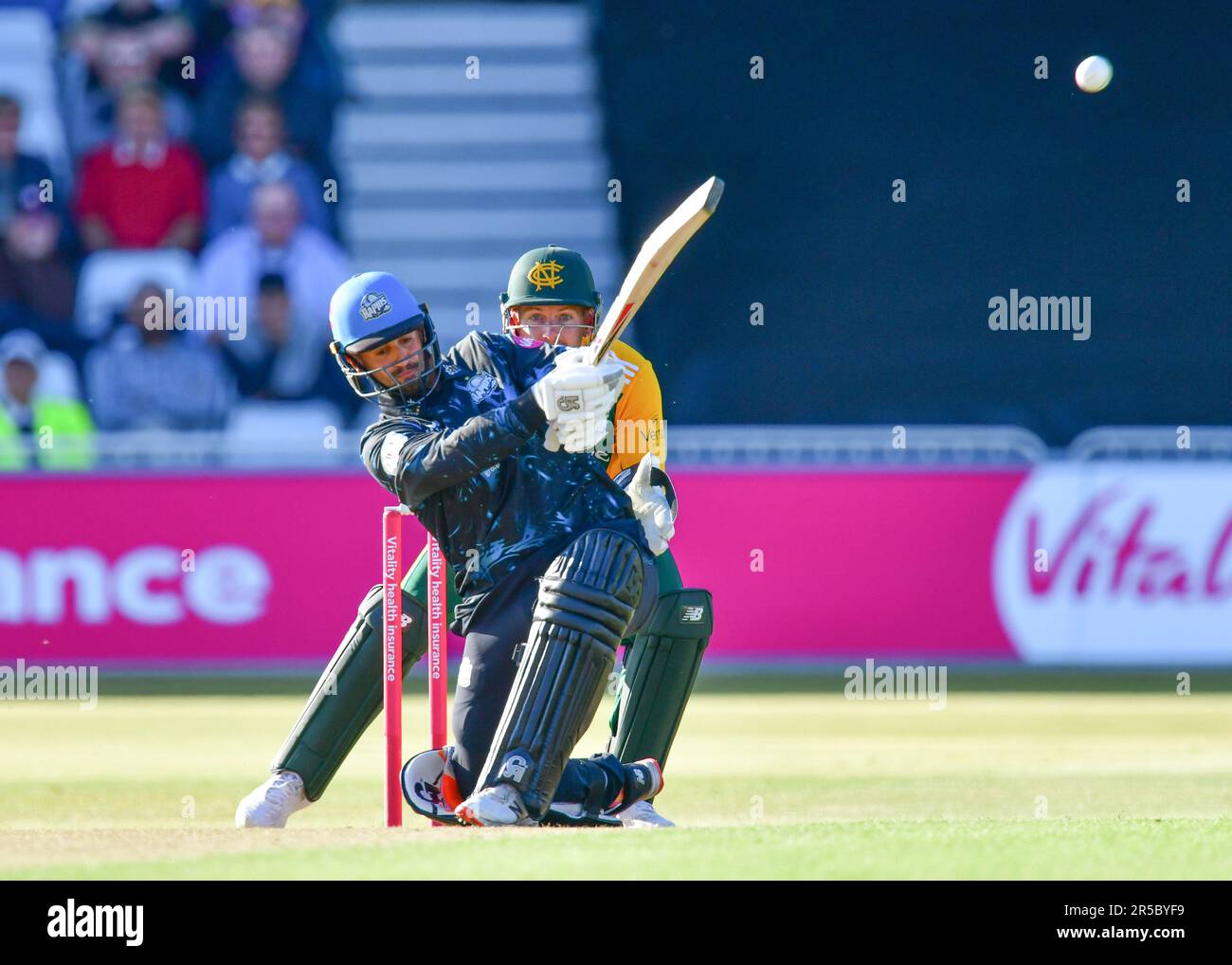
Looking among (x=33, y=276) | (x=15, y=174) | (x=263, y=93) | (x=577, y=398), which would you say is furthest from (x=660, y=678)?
(x=15, y=174)

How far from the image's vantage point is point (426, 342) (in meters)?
5.17

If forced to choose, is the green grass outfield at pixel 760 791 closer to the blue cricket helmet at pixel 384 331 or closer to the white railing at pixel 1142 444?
the blue cricket helmet at pixel 384 331

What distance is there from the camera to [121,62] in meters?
15.0

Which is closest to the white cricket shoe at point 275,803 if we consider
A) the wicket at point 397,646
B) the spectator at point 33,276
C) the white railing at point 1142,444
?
the wicket at point 397,646

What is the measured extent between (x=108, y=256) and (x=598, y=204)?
390cm

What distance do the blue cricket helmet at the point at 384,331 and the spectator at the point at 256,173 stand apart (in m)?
9.32

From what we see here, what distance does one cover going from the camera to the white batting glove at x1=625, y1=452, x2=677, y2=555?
17.7 feet

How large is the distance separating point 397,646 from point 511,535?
54 cm

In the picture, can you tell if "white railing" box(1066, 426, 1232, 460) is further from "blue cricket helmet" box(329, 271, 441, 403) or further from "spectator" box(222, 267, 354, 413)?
"blue cricket helmet" box(329, 271, 441, 403)

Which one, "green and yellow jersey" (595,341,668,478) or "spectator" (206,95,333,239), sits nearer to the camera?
"green and yellow jersey" (595,341,668,478)

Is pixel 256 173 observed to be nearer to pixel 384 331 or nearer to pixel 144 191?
pixel 144 191

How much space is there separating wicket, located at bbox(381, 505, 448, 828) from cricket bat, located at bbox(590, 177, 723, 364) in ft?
2.78

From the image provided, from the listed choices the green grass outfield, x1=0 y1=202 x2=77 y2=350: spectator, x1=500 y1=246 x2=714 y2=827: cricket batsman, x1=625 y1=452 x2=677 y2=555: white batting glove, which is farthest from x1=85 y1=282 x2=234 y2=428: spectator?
x1=625 y1=452 x2=677 y2=555: white batting glove

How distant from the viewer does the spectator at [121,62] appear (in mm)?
14812
